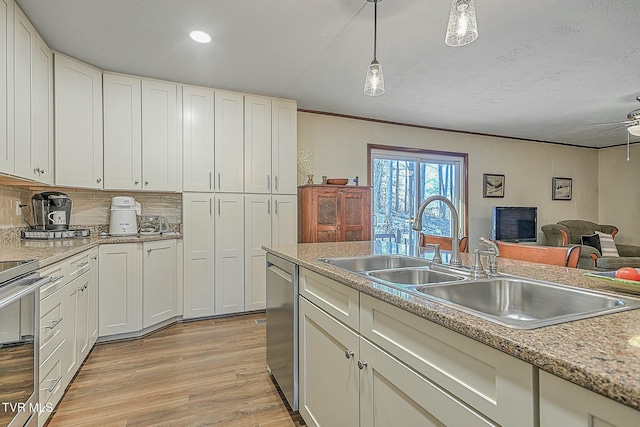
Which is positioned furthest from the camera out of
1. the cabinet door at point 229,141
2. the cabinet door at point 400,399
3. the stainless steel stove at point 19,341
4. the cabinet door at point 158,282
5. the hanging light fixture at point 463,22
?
the cabinet door at point 229,141

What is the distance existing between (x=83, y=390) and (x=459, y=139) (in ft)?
18.8

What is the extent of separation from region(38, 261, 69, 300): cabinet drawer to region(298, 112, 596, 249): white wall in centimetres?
305

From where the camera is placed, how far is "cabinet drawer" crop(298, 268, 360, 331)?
52.6 inches

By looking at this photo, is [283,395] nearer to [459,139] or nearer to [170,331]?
[170,331]

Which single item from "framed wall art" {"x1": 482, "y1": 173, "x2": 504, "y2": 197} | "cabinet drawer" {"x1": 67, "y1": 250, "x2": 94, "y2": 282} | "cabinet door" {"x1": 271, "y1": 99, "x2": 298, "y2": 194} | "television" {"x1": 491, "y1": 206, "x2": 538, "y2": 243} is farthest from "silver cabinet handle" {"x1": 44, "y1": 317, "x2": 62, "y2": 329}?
"framed wall art" {"x1": 482, "y1": 173, "x2": 504, "y2": 197}

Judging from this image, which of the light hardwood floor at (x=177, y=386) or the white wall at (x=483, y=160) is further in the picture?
the white wall at (x=483, y=160)

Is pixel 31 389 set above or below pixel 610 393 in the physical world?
below

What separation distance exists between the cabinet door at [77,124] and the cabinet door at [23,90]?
449mm

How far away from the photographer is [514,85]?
362cm

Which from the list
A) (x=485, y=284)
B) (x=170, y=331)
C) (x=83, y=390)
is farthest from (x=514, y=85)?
(x=83, y=390)

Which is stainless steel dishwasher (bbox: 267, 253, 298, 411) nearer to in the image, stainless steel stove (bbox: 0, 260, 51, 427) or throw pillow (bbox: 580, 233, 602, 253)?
stainless steel stove (bbox: 0, 260, 51, 427)

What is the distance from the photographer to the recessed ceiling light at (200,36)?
2570mm

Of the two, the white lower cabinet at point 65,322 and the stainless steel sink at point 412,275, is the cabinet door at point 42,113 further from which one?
the stainless steel sink at point 412,275

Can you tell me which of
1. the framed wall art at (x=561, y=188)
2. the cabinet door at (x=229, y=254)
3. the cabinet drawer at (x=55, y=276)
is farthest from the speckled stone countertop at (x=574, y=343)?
the framed wall art at (x=561, y=188)
